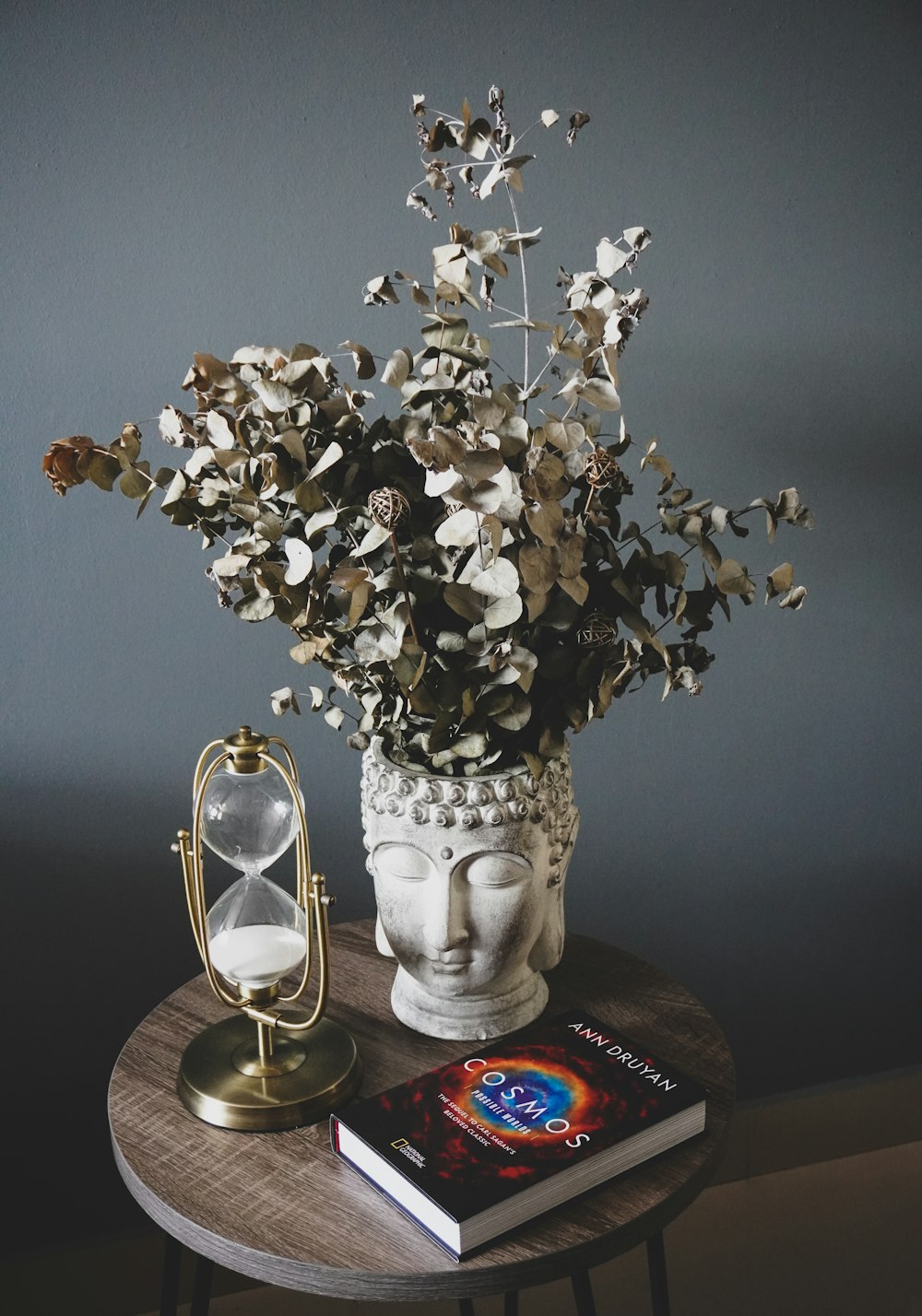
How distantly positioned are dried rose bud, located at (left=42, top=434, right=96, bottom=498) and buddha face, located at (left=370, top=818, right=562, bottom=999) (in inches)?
14.5

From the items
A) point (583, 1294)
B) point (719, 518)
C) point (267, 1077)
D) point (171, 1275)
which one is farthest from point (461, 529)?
point (171, 1275)

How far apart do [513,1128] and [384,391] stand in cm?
80

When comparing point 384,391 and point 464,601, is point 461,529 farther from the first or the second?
point 384,391

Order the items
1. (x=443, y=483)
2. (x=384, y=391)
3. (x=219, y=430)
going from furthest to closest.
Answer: (x=384, y=391)
(x=219, y=430)
(x=443, y=483)

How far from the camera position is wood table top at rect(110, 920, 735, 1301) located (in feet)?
2.72

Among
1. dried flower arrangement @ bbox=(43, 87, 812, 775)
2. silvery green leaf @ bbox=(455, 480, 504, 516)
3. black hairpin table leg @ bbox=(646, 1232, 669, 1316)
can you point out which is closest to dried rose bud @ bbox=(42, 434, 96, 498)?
dried flower arrangement @ bbox=(43, 87, 812, 775)

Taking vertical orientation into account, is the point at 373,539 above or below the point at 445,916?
above

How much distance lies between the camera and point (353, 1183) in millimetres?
909

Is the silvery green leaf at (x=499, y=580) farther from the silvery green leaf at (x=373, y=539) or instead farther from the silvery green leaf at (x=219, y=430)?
the silvery green leaf at (x=219, y=430)

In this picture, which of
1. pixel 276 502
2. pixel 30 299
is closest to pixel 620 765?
pixel 276 502

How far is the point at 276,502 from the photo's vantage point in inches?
37.1

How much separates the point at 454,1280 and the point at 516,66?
119 centimetres

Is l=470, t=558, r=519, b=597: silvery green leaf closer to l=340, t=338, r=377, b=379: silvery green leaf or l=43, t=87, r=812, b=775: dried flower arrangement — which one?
l=43, t=87, r=812, b=775: dried flower arrangement

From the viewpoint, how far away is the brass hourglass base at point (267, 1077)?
0.96 meters
